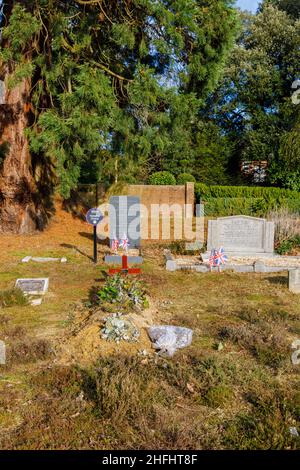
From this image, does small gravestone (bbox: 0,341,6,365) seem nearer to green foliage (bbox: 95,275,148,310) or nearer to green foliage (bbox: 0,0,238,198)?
green foliage (bbox: 95,275,148,310)

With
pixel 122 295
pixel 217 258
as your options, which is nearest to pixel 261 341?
pixel 122 295

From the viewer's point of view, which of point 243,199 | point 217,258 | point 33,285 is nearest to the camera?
point 33,285

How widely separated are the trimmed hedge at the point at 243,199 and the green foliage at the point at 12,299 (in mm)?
14785

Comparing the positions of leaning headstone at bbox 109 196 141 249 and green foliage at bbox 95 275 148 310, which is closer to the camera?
green foliage at bbox 95 275 148 310

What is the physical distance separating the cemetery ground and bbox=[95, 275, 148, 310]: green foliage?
0.25 m

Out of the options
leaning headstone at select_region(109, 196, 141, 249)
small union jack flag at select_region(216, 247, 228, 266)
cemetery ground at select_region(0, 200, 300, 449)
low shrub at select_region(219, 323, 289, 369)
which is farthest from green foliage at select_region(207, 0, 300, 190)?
low shrub at select_region(219, 323, 289, 369)

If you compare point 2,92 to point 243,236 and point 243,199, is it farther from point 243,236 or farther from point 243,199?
point 243,199

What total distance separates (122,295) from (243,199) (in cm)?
1567

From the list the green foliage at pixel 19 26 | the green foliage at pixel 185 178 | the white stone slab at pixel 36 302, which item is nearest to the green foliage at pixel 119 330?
the white stone slab at pixel 36 302

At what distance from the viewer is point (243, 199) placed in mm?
21781

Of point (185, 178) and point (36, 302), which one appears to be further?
point (185, 178)

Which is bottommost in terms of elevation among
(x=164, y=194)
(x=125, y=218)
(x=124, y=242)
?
(x=124, y=242)

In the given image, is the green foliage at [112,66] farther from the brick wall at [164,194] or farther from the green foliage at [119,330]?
the brick wall at [164,194]

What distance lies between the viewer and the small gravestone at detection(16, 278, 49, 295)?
9.04 meters
